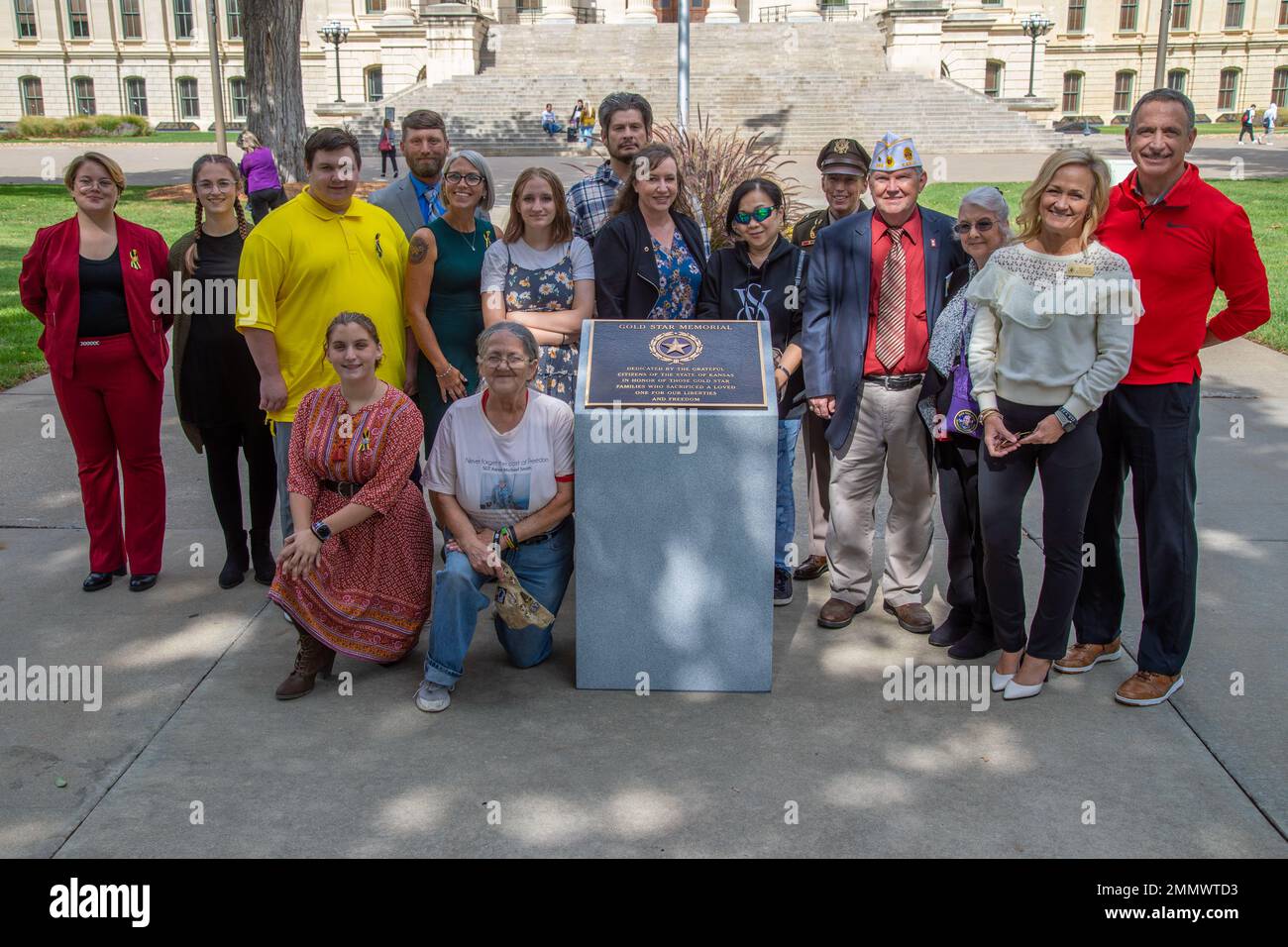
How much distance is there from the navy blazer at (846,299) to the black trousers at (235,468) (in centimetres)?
264

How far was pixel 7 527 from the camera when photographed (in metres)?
6.48

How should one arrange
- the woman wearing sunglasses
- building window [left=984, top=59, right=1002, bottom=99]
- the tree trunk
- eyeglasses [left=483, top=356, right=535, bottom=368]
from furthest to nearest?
building window [left=984, top=59, right=1002, bottom=99]
the tree trunk
the woman wearing sunglasses
eyeglasses [left=483, top=356, right=535, bottom=368]

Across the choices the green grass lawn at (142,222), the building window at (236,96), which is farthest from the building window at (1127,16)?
the building window at (236,96)

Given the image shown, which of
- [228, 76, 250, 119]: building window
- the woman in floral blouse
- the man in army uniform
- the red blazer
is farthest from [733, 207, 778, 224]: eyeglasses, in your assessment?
[228, 76, 250, 119]: building window

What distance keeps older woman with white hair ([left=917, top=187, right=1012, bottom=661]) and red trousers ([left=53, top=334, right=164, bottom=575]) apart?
363 cm

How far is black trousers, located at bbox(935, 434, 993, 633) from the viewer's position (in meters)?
4.89

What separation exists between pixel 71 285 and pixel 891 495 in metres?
3.86

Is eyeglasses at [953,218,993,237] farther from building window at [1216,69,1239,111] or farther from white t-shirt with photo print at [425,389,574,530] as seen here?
building window at [1216,69,1239,111]

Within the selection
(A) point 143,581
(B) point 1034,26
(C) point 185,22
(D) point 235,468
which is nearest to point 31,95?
(C) point 185,22

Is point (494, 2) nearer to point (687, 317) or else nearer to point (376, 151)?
point (376, 151)

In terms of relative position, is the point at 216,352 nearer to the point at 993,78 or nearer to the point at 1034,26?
the point at 1034,26

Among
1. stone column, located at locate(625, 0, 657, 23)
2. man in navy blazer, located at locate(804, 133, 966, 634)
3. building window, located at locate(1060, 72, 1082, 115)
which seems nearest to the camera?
man in navy blazer, located at locate(804, 133, 966, 634)

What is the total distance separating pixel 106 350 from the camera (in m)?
5.55

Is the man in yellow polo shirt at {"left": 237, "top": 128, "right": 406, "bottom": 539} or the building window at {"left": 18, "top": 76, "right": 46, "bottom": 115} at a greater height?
the building window at {"left": 18, "top": 76, "right": 46, "bottom": 115}
